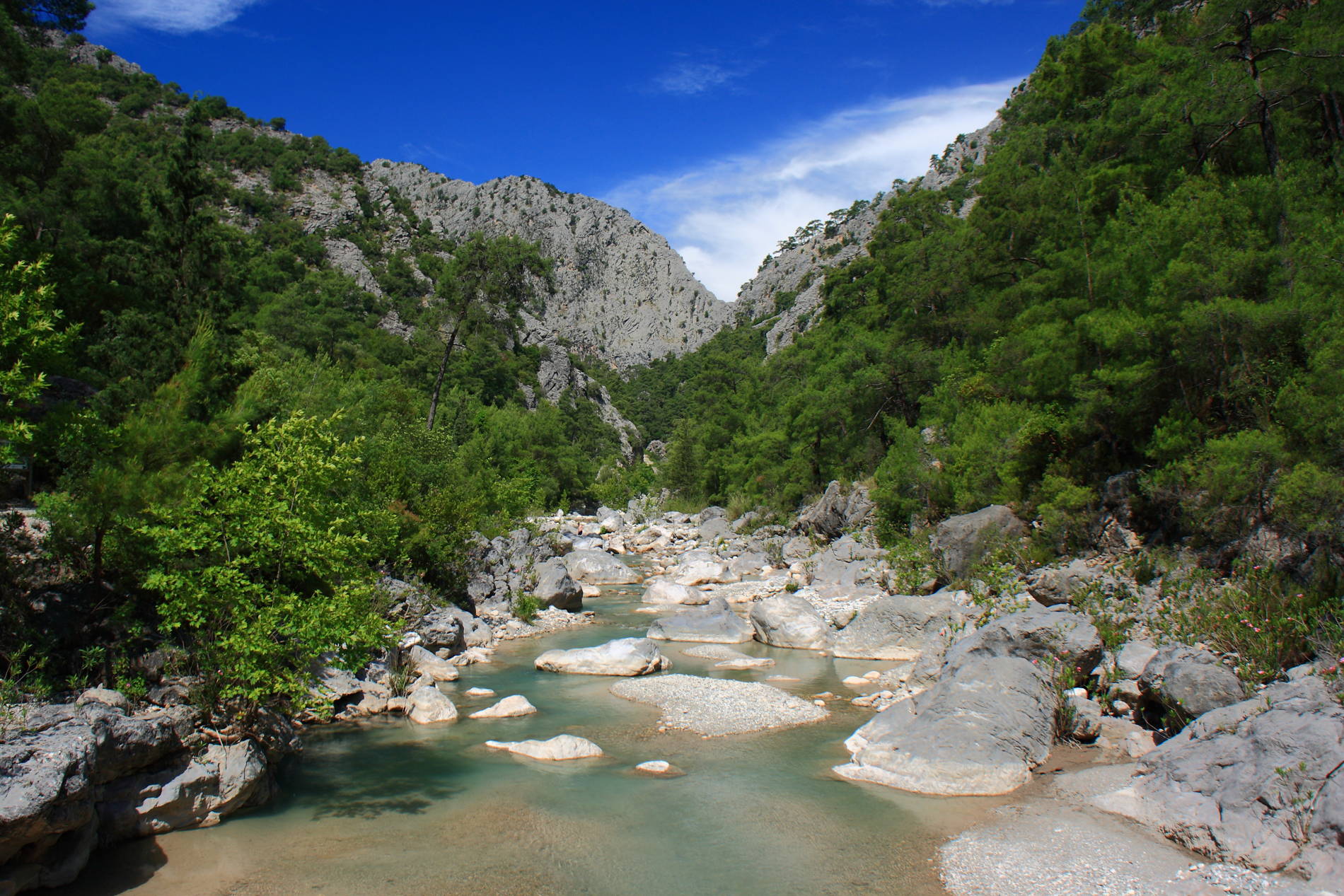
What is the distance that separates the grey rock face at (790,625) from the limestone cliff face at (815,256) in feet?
180

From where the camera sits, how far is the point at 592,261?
488 feet

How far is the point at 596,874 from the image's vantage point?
8031mm

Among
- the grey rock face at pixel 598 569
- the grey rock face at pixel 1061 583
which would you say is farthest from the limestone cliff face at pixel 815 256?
the grey rock face at pixel 1061 583

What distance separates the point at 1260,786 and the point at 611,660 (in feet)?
40.8

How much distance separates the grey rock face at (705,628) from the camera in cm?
2075

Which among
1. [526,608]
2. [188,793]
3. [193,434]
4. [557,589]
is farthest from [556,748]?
[557,589]

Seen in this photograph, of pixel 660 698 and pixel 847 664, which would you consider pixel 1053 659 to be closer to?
pixel 847 664

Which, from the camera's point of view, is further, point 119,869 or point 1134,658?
point 1134,658

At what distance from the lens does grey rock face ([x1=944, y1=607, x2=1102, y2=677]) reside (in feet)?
41.2

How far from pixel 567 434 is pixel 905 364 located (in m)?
51.8

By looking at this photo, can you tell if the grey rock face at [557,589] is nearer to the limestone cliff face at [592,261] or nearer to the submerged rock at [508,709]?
the submerged rock at [508,709]

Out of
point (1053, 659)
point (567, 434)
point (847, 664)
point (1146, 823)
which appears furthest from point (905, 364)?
point (567, 434)

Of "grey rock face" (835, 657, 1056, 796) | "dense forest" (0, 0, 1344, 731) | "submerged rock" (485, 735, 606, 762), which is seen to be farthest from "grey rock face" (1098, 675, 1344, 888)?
"submerged rock" (485, 735, 606, 762)

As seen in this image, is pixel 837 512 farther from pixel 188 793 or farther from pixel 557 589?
pixel 188 793
